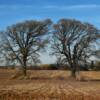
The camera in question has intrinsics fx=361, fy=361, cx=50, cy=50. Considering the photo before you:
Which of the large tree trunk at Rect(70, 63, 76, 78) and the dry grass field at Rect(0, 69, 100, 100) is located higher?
the large tree trunk at Rect(70, 63, 76, 78)

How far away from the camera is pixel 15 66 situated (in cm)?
6106

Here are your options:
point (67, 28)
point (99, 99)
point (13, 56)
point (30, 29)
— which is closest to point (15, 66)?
point (13, 56)

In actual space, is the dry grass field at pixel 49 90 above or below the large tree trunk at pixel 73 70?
below

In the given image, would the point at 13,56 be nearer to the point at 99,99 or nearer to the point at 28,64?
the point at 28,64

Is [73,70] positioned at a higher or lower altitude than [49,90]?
higher

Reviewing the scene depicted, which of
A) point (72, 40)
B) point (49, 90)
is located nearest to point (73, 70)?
point (72, 40)

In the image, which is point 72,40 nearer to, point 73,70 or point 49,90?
point 73,70

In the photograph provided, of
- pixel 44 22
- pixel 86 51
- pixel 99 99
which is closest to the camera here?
pixel 99 99

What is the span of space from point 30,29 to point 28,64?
19.8 feet

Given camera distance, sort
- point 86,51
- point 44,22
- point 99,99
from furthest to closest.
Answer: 1. point 44,22
2. point 86,51
3. point 99,99

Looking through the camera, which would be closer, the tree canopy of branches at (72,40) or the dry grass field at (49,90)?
the dry grass field at (49,90)

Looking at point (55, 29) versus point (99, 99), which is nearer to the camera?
point (99, 99)

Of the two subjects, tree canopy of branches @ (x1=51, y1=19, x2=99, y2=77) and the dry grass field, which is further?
tree canopy of branches @ (x1=51, y1=19, x2=99, y2=77)

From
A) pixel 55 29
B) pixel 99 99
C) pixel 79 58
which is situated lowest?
pixel 99 99
